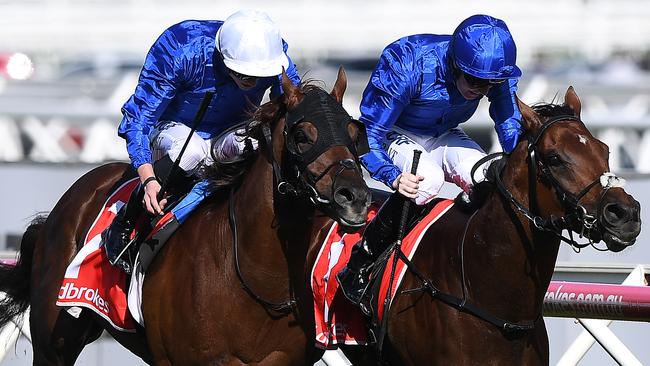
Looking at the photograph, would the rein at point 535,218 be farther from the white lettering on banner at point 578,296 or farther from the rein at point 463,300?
the white lettering on banner at point 578,296

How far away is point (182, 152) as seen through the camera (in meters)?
5.45

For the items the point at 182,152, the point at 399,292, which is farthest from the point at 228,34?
the point at 399,292

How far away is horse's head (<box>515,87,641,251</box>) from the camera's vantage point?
14.9ft

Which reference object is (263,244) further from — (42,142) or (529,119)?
(42,142)

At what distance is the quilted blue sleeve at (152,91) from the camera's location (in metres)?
5.52

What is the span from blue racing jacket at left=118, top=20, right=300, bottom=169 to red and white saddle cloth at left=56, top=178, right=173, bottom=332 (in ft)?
2.05

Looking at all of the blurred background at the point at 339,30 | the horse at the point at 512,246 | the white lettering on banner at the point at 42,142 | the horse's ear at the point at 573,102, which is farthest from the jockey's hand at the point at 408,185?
the blurred background at the point at 339,30

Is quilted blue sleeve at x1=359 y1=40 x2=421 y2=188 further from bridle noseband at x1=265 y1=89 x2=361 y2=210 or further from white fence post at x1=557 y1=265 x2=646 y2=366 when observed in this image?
white fence post at x1=557 y1=265 x2=646 y2=366

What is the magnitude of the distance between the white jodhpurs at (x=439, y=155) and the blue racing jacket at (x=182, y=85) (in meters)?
0.54

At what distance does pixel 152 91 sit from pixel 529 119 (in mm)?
1677

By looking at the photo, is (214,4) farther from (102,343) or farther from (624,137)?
(102,343)

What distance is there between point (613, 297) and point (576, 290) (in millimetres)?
239

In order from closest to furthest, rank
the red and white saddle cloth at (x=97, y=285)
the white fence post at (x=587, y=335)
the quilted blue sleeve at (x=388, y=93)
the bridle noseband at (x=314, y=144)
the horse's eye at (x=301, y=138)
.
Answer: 1. the bridle noseband at (x=314, y=144)
2. the horse's eye at (x=301, y=138)
3. the quilted blue sleeve at (x=388, y=93)
4. the red and white saddle cloth at (x=97, y=285)
5. the white fence post at (x=587, y=335)

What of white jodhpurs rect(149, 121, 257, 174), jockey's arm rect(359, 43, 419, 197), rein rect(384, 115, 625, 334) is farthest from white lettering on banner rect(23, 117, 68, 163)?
rein rect(384, 115, 625, 334)
